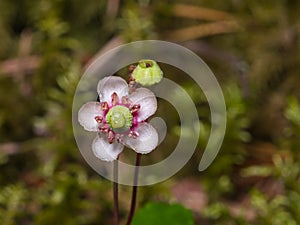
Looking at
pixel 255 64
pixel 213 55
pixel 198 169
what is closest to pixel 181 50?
pixel 213 55

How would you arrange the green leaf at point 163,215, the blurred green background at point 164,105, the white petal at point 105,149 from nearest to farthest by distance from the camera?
the white petal at point 105,149 < the green leaf at point 163,215 < the blurred green background at point 164,105

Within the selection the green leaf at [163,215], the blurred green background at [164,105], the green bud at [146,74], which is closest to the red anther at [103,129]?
the green bud at [146,74]

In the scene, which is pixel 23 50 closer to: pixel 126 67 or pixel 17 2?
pixel 17 2

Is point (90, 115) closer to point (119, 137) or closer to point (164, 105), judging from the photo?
point (119, 137)

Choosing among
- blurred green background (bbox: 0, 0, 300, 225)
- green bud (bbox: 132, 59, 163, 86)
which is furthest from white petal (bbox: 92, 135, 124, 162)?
blurred green background (bbox: 0, 0, 300, 225)

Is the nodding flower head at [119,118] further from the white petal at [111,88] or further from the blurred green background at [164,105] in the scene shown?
the blurred green background at [164,105]

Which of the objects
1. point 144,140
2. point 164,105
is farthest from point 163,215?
point 164,105
